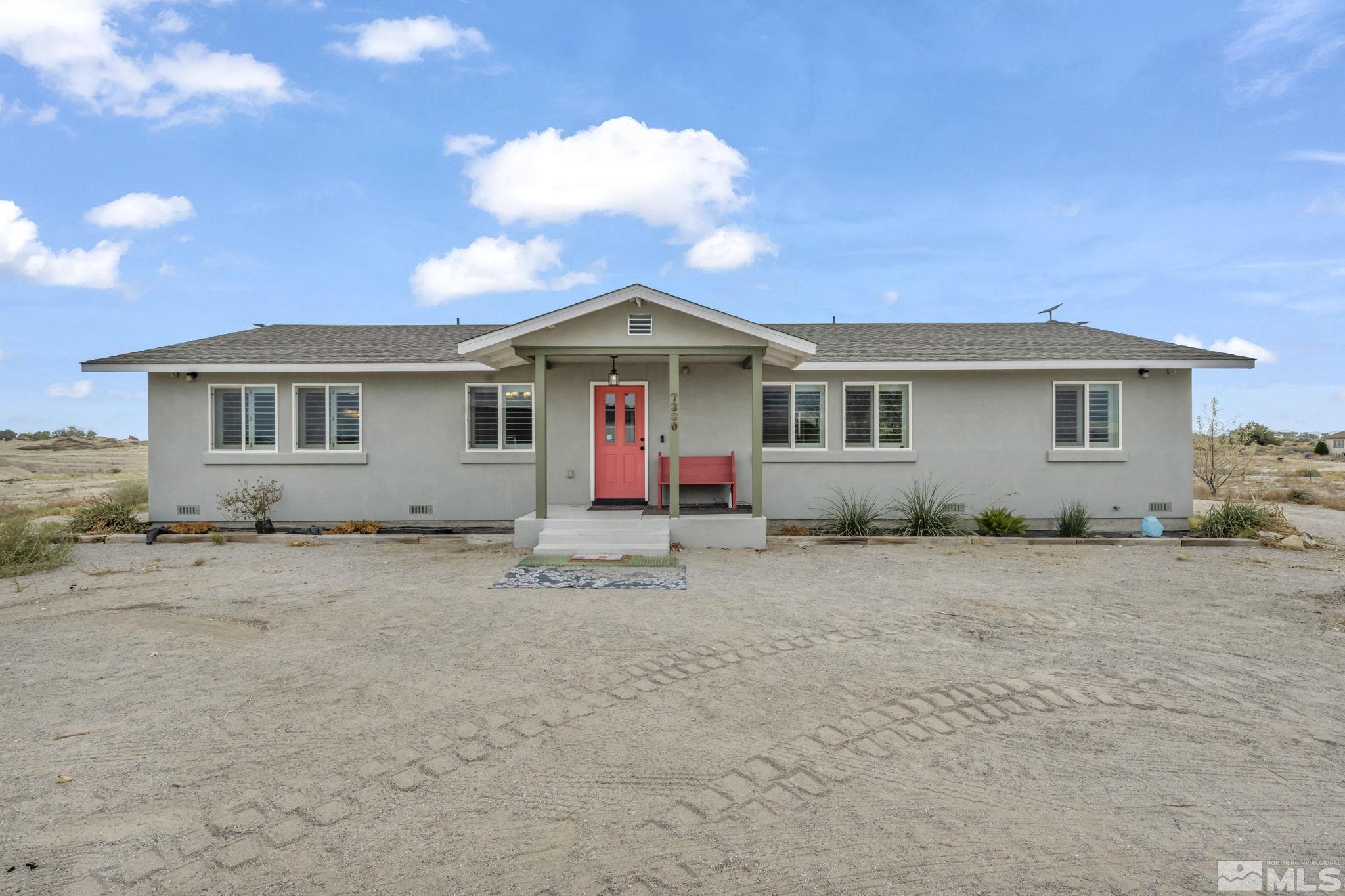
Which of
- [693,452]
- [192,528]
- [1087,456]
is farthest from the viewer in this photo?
[693,452]

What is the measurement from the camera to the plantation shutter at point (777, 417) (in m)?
11.9

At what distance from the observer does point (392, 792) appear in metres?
3.05

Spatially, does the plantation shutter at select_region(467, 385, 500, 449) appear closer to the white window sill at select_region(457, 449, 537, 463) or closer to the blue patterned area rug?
the white window sill at select_region(457, 449, 537, 463)


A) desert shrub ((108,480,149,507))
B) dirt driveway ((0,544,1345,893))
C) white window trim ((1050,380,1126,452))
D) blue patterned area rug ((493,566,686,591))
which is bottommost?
dirt driveway ((0,544,1345,893))

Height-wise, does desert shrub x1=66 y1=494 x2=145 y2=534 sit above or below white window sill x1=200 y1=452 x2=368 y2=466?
below

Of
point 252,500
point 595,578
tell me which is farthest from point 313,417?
point 595,578

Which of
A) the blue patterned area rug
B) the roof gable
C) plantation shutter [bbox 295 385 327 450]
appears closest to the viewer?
the blue patterned area rug

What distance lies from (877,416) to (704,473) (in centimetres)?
356

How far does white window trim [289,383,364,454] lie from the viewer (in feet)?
38.9

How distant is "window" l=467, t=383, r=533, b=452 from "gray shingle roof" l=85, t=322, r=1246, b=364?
0.95 m

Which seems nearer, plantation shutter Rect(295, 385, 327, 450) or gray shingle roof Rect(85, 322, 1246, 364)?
gray shingle roof Rect(85, 322, 1246, 364)

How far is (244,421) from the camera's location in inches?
469

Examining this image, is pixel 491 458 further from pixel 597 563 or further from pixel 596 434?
pixel 597 563

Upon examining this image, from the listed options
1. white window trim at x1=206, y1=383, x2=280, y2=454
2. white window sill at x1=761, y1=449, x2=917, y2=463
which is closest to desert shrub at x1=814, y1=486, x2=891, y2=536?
white window sill at x1=761, y1=449, x2=917, y2=463
